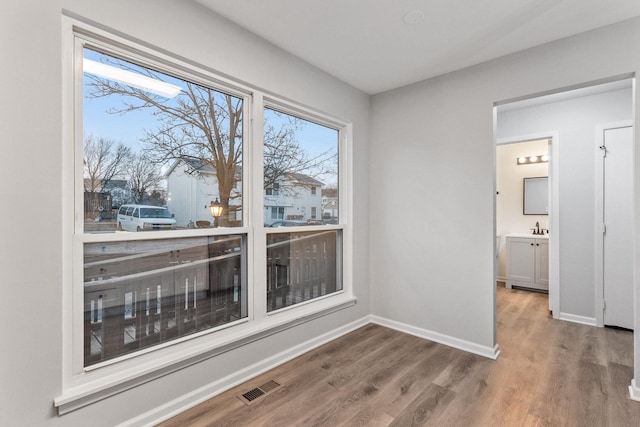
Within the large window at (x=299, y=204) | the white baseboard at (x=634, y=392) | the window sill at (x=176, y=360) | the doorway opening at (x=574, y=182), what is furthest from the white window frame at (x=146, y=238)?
the doorway opening at (x=574, y=182)

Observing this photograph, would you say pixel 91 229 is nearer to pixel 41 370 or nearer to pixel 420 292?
pixel 41 370

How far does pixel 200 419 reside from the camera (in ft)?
6.39

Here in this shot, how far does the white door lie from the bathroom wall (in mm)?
1835

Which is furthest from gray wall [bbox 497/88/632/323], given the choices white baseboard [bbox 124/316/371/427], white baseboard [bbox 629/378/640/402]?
white baseboard [bbox 124/316/371/427]

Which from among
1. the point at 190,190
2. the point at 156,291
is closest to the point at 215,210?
the point at 190,190

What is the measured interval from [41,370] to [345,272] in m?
2.55

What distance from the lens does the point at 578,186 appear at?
3711 millimetres

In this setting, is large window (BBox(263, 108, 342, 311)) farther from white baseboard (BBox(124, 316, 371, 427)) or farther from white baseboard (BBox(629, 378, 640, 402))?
white baseboard (BBox(629, 378, 640, 402))

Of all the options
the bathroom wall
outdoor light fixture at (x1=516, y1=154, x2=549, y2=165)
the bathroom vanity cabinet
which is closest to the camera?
the bathroom vanity cabinet

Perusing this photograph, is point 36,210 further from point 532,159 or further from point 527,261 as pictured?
point 532,159

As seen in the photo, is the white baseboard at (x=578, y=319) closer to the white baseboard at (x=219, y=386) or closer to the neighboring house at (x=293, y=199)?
the white baseboard at (x=219, y=386)

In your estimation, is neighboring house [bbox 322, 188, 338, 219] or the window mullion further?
neighboring house [bbox 322, 188, 338, 219]

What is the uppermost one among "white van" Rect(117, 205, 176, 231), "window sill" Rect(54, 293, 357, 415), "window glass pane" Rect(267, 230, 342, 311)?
"white van" Rect(117, 205, 176, 231)

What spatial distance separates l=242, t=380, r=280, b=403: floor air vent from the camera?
217cm
